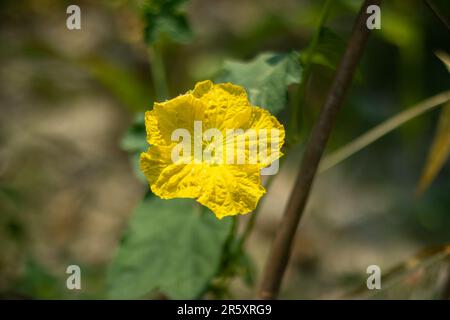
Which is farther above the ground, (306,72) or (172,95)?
(172,95)

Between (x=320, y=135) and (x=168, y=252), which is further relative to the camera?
(x=168, y=252)

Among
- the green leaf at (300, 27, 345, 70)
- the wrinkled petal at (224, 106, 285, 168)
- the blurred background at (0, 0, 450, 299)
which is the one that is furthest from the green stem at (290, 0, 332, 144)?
the blurred background at (0, 0, 450, 299)

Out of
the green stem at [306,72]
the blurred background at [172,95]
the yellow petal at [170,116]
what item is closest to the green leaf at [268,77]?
the green stem at [306,72]

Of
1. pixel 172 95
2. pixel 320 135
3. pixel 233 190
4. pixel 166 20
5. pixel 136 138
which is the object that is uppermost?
pixel 172 95

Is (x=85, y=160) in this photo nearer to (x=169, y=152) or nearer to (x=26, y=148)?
(x=26, y=148)

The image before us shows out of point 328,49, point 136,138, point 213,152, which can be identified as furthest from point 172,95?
point 213,152

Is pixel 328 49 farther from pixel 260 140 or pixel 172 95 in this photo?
pixel 172 95
